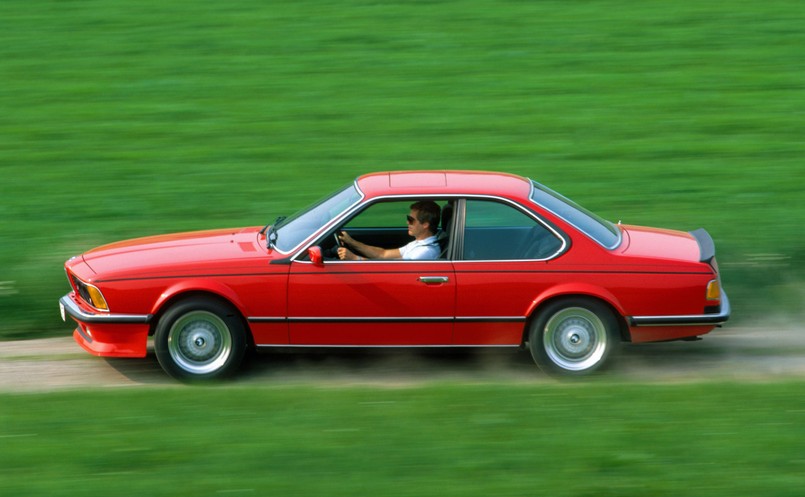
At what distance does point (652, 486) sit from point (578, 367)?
7.82 feet

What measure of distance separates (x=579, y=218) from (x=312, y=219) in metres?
2.10

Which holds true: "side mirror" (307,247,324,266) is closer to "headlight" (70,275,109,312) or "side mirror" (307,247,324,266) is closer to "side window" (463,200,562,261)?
"side window" (463,200,562,261)

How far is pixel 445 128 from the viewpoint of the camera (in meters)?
13.8

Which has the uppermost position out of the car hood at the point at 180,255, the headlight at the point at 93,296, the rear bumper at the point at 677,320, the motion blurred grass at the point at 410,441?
the car hood at the point at 180,255

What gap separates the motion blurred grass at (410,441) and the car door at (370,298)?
65 cm

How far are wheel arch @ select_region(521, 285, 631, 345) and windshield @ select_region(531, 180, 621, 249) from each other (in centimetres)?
41

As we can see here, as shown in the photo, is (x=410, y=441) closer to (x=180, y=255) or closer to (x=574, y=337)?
(x=574, y=337)

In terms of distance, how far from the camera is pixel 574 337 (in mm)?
8164

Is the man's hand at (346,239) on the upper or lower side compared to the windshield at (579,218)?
lower

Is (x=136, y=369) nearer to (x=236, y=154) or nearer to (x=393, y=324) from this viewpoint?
(x=393, y=324)

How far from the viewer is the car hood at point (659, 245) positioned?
8.16 metres

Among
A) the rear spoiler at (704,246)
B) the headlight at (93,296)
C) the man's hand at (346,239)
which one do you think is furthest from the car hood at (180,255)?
the rear spoiler at (704,246)

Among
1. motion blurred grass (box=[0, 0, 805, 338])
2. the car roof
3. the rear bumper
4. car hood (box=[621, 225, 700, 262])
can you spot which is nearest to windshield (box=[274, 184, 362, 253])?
the car roof

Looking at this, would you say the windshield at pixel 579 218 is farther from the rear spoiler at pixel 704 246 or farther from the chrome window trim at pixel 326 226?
the chrome window trim at pixel 326 226
